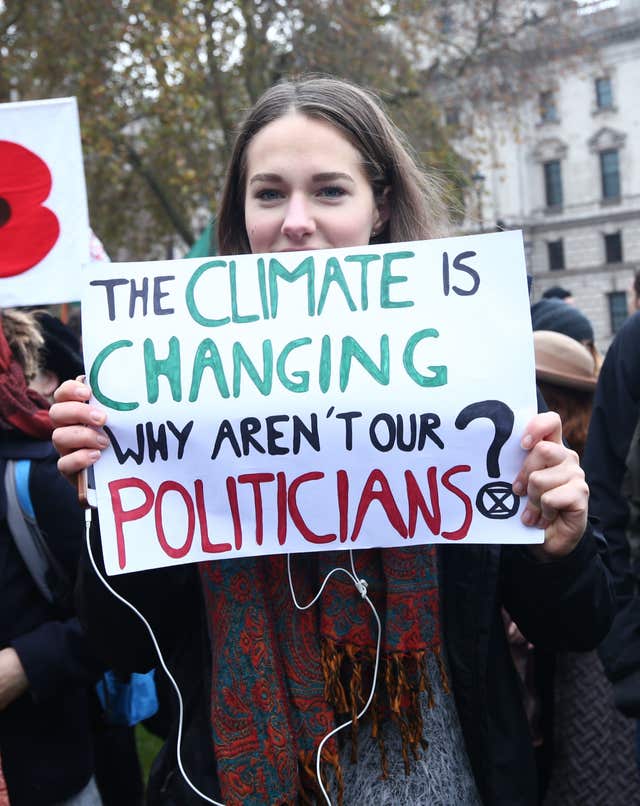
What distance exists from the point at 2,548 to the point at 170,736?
0.72 meters

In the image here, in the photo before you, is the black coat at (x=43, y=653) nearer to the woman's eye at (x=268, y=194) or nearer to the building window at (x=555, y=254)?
the woman's eye at (x=268, y=194)

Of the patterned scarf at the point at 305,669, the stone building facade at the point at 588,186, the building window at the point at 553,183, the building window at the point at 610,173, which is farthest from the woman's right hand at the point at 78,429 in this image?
the building window at the point at 553,183

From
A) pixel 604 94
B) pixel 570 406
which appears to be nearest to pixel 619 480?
pixel 570 406

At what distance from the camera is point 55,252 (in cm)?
315

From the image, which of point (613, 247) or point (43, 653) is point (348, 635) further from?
point (613, 247)

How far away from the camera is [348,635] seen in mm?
1511

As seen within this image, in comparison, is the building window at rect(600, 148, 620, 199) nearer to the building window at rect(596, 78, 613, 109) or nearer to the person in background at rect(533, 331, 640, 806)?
the building window at rect(596, 78, 613, 109)

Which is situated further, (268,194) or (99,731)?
(99,731)

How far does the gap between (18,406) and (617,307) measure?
4200 centimetres

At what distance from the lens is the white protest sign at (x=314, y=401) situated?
1489mm

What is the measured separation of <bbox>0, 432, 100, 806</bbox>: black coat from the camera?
80.4 inches

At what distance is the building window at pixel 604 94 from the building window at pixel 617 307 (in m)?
8.08

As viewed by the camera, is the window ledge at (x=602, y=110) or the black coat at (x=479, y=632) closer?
the black coat at (x=479, y=632)

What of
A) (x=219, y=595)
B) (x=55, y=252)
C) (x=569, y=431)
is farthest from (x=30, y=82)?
(x=219, y=595)
